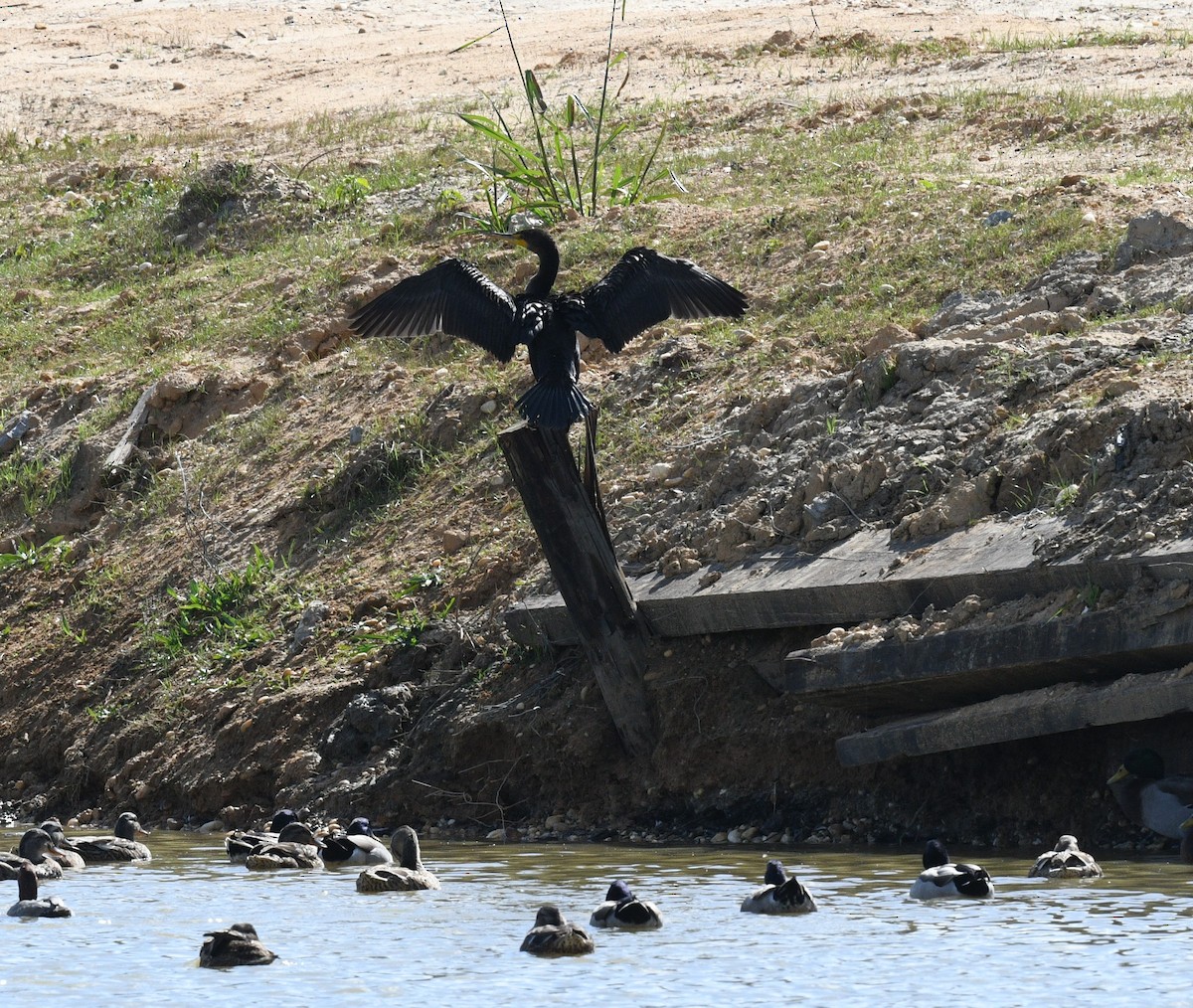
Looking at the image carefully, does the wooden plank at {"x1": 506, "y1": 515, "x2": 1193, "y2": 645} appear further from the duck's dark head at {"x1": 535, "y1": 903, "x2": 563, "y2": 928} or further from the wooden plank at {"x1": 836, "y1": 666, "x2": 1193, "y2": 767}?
the duck's dark head at {"x1": 535, "y1": 903, "x2": 563, "y2": 928}

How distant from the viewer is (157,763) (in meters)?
9.74

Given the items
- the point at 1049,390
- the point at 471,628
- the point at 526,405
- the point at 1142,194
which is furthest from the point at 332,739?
the point at 1142,194

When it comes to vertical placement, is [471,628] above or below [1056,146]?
below

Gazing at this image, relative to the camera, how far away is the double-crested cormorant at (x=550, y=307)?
8516mm

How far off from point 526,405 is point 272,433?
5.06 metres

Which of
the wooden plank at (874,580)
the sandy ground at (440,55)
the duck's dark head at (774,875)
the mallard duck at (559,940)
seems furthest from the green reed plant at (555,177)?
the mallard duck at (559,940)

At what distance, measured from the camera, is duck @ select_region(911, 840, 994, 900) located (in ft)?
20.2

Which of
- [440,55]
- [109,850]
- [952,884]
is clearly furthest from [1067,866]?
[440,55]

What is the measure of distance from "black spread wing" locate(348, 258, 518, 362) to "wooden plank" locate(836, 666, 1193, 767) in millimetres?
2714

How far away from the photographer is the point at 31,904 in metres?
6.55

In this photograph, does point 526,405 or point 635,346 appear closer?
point 526,405

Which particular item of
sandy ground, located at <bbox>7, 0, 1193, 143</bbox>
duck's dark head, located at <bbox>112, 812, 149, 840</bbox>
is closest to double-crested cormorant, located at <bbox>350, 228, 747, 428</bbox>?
duck's dark head, located at <bbox>112, 812, 149, 840</bbox>

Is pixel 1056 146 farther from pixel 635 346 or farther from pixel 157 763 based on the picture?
pixel 157 763

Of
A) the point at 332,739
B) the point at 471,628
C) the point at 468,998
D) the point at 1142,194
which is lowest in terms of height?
the point at 468,998
